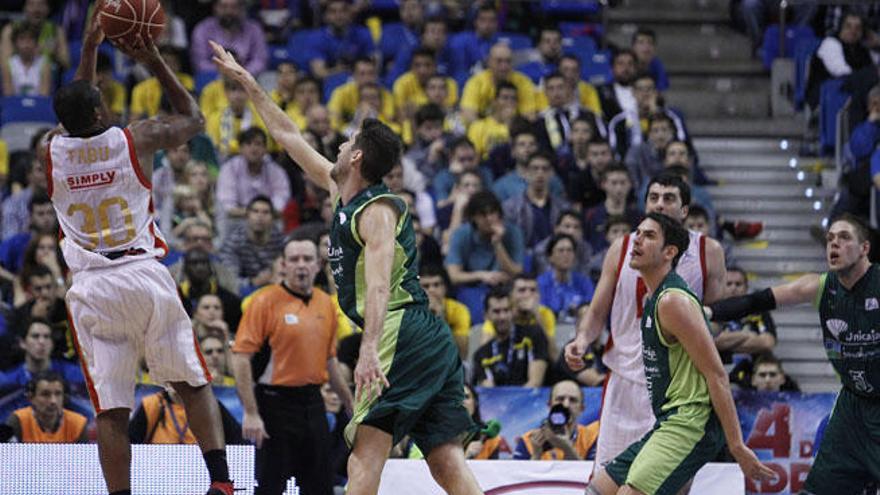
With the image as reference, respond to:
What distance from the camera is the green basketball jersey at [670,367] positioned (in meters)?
8.48

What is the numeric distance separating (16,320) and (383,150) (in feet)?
20.0

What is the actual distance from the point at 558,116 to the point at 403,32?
2.83m

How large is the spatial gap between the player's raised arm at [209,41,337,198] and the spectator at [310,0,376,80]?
9146 millimetres

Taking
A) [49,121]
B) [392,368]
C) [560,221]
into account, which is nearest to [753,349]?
[560,221]

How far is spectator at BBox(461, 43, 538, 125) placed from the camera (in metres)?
16.9

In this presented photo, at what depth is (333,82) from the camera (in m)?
17.5

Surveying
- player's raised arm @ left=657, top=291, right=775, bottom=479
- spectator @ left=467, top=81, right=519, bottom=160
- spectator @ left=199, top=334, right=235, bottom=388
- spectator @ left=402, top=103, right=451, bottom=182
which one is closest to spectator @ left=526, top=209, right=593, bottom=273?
spectator @ left=402, top=103, right=451, bottom=182

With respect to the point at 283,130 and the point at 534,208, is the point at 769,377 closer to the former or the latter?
the point at 534,208

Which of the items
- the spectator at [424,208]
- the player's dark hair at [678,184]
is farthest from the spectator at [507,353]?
the player's dark hair at [678,184]

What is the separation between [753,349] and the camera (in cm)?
1311

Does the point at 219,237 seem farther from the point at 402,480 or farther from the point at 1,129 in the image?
the point at 402,480

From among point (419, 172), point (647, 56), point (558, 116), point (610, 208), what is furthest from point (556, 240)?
point (647, 56)

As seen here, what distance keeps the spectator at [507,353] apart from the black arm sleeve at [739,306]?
359 cm

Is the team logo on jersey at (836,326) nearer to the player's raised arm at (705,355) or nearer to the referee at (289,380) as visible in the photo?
the player's raised arm at (705,355)
